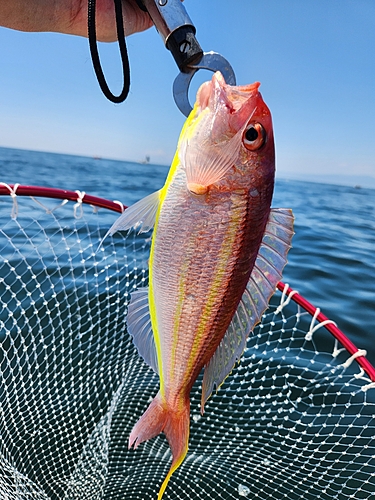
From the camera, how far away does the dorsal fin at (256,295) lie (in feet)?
4.66

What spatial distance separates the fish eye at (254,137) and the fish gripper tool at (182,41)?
0.34m

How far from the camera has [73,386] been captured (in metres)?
3.12

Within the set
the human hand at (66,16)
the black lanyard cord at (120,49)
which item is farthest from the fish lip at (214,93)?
the human hand at (66,16)

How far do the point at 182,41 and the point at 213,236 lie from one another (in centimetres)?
76

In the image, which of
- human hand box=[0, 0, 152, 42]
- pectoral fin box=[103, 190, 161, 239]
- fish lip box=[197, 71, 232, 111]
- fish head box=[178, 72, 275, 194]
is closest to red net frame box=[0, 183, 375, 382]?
human hand box=[0, 0, 152, 42]

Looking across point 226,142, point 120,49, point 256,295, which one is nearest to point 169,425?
point 256,295

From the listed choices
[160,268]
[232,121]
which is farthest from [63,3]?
[160,268]

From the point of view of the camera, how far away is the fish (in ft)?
4.21

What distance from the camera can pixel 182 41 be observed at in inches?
56.7

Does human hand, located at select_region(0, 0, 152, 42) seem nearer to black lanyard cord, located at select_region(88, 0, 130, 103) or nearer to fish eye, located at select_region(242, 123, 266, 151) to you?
black lanyard cord, located at select_region(88, 0, 130, 103)

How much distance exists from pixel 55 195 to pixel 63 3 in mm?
1045

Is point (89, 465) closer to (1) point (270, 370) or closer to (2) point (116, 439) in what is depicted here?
(2) point (116, 439)

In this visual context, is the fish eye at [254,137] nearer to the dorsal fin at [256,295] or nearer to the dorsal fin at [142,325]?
the dorsal fin at [256,295]

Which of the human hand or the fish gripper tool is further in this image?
the human hand
